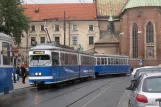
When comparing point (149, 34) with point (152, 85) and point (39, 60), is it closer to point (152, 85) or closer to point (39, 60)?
point (39, 60)

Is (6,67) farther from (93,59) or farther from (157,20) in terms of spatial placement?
(157,20)

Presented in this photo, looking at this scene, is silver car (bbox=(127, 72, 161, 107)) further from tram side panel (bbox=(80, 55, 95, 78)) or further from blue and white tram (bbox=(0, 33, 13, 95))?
tram side panel (bbox=(80, 55, 95, 78))

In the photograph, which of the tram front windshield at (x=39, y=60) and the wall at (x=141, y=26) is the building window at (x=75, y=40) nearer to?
the wall at (x=141, y=26)

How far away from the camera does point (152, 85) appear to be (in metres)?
9.84

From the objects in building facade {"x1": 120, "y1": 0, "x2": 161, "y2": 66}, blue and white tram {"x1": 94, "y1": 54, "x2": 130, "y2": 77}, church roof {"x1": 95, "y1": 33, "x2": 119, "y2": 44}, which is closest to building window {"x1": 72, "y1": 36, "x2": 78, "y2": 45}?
church roof {"x1": 95, "y1": 33, "x2": 119, "y2": 44}

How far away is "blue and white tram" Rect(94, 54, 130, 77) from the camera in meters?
49.3

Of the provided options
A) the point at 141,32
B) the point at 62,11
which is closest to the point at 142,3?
the point at 141,32

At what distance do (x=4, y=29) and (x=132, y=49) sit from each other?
4028 centimetres

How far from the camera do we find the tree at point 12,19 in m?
45.8

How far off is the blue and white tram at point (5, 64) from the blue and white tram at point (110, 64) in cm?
3165

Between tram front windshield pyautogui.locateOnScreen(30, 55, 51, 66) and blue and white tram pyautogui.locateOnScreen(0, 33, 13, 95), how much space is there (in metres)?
10.00

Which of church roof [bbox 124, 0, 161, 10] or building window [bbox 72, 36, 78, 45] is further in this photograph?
building window [bbox 72, 36, 78, 45]

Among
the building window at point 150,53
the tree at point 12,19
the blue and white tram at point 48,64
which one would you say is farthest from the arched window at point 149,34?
the blue and white tram at point 48,64

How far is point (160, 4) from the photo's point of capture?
83625 mm
